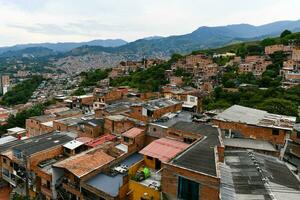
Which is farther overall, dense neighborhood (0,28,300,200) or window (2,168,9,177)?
window (2,168,9,177)

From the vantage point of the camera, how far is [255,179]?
17.1 meters

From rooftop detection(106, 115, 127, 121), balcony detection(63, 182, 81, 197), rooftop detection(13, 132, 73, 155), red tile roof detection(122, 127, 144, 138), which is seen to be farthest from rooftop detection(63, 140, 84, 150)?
balcony detection(63, 182, 81, 197)

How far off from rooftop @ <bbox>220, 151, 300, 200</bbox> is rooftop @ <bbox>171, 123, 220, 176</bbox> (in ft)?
3.56

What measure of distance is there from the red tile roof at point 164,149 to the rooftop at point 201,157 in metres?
1.76

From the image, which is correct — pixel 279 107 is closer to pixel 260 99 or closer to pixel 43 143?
pixel 260 99

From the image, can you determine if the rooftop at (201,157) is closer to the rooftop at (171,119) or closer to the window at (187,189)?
the window at (187,189)

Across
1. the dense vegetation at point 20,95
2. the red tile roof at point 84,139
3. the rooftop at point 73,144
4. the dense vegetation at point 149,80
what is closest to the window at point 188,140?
the red tile roof at point 84,139

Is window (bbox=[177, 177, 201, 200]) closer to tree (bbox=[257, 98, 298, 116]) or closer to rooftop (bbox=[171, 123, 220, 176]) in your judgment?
rooftop (bbox=[171, 123, 220, 176])

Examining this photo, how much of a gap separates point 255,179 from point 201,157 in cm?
335

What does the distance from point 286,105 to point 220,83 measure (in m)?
27.9

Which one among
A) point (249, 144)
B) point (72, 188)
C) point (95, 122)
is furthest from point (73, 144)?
point (249, 144)

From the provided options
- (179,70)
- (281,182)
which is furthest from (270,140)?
(179,70)

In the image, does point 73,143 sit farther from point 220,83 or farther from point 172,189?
point 220,83

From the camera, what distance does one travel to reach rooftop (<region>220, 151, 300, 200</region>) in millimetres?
15516
